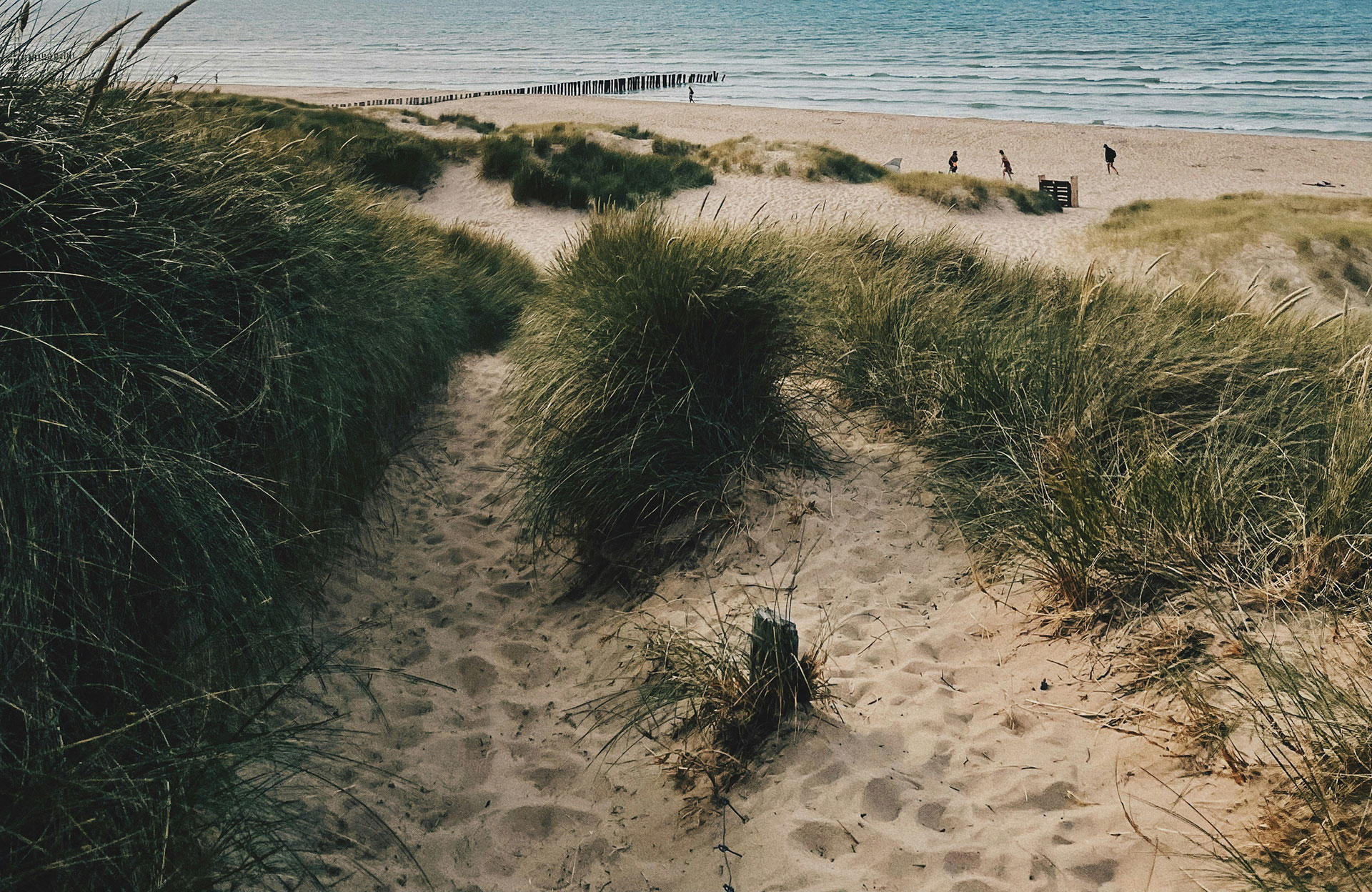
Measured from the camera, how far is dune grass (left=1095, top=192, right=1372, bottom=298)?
→ 1369cm

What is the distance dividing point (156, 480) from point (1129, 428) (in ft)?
14.7

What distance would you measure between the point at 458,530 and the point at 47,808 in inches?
129

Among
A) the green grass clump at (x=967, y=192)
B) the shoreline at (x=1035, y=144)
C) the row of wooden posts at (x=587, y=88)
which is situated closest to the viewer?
the green grass clump at (x=967, y=192)

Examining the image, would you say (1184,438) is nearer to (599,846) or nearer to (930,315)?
(930,315)

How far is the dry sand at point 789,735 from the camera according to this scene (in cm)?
274

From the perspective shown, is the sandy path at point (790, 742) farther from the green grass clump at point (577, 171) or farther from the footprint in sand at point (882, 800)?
the green grass clump at point (577, 171)

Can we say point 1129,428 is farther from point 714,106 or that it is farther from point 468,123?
point 714,106

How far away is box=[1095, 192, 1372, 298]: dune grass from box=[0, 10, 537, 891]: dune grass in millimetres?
12796

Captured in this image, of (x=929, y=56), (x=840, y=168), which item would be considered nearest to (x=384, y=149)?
(x=840, y=168)

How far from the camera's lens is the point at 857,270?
660cm

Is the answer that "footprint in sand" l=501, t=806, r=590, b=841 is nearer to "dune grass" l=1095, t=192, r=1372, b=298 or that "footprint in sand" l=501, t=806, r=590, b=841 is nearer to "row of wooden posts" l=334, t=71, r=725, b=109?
"dune grass" l=1095, t=192, r=1372, b=298

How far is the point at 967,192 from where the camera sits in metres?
19.5

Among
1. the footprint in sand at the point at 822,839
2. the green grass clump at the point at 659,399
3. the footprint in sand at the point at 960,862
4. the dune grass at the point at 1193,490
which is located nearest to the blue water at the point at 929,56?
the green grass clump at the point at 659,399

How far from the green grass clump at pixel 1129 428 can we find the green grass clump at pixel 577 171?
979 centimetres
